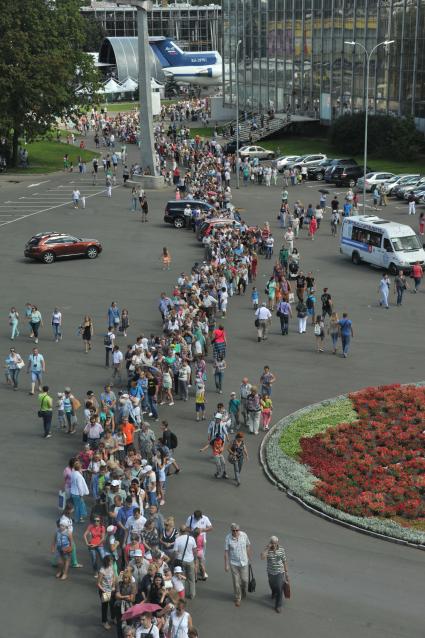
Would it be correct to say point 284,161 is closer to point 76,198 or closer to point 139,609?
point 76,198

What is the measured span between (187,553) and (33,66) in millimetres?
57068

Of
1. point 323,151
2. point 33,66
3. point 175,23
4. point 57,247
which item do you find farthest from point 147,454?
point 175,23

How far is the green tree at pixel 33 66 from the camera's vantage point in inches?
2731

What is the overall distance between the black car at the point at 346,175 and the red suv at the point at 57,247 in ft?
74.1

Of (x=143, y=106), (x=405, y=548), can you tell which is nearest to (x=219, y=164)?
(x=143, y=106)

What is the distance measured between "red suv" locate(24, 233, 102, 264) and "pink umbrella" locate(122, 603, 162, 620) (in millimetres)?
31520

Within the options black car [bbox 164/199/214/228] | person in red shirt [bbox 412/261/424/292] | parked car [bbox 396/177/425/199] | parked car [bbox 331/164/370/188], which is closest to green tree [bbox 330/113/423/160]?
parked car [bbox 331/164/370/188]

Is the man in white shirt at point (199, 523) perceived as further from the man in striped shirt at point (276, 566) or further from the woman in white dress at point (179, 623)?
the woman in white dress at point (179, 623)

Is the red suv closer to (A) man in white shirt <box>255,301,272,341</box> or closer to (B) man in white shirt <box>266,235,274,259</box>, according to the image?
(B) man in white shirt <box>266,235,274,259</box>

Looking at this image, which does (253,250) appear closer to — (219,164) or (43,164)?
(219,164)

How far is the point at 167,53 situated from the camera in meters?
136

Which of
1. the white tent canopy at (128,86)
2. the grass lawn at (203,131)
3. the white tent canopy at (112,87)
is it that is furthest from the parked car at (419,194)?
the white tent canopy at (128,86)

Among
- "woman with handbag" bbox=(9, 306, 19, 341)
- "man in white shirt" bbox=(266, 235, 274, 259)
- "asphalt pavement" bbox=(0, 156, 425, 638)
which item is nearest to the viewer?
"asphalt pavement" bbox=(0, 156, 425, 638)

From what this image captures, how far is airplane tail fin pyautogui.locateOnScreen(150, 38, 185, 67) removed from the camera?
134 m
